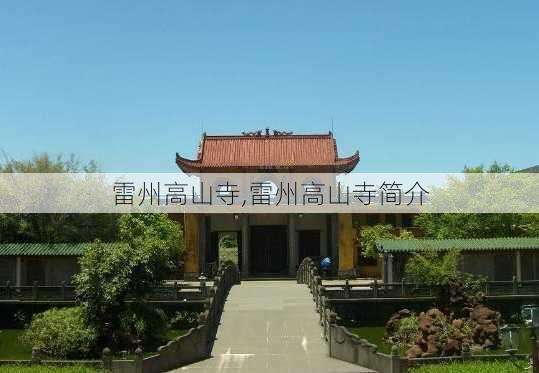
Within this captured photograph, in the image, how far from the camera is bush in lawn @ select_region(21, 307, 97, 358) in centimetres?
2303

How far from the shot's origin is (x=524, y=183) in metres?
37.0

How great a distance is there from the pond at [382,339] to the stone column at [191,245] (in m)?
12.4

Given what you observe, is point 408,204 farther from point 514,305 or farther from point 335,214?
point 514,305

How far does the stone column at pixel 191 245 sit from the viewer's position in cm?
3819

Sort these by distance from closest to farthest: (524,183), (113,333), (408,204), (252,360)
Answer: (252,360) < (113,333) < (524,183) < (408,204)

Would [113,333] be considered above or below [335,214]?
below

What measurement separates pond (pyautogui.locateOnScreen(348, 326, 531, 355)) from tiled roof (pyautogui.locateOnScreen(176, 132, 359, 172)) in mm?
12935

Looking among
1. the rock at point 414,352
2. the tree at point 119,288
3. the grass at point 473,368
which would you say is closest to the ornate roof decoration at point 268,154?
the tree at point 119,288

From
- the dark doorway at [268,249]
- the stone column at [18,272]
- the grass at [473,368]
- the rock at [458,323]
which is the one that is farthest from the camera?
the dark doorway at [268,249]

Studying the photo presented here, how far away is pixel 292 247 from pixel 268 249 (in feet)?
6.94

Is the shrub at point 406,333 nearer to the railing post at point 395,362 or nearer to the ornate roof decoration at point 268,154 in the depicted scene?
the railing post at point 395,362

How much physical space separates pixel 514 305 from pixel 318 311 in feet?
26.5

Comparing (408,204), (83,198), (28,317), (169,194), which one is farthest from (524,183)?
(28,317)

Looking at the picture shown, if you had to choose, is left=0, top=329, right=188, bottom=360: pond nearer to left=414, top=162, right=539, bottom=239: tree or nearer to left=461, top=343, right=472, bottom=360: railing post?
left=461, top=343, right=472, bottom=360: railing post
